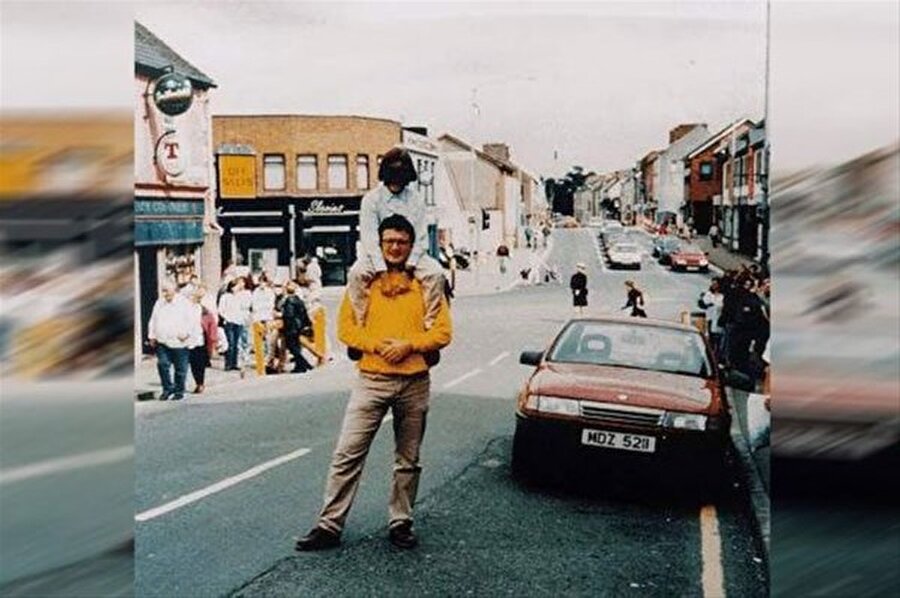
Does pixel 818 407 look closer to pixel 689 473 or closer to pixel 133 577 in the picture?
pixel 689 473

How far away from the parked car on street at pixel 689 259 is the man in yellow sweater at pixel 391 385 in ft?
2.15

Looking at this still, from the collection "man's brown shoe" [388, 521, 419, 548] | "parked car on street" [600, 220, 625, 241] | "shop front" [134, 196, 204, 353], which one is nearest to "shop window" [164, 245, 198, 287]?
"shop front" [134, 196, 204, 353]

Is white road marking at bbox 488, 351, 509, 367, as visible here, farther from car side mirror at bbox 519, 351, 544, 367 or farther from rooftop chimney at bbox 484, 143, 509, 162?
rooftop chimney at bbox 484, 143, 509, 162

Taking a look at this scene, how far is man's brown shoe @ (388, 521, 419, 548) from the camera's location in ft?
9.22

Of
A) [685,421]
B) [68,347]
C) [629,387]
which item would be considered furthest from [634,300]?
[68,347]

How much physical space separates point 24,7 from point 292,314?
1.20m

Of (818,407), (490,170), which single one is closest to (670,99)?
(490,170)

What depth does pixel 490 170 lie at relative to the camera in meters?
3.00

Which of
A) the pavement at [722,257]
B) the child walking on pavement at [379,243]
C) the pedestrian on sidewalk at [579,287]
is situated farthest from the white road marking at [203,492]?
the pavement at [722,257]

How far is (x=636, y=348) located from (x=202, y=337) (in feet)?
3.96

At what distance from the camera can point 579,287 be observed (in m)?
2.93

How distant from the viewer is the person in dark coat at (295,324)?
2.93 m

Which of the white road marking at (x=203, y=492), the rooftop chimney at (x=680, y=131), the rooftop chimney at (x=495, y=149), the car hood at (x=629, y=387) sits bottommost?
the white road marking at (x=203, y=492)

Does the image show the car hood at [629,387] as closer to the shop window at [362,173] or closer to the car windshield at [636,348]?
the car windshield at [636,348]
